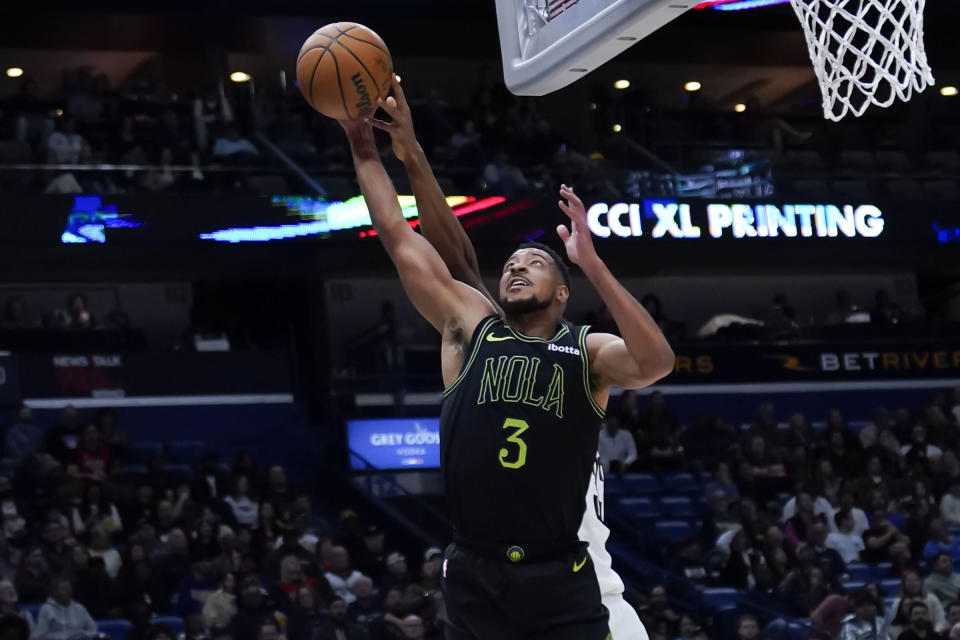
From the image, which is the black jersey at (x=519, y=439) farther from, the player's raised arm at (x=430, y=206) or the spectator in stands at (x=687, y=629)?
the spectator in stands at (x=687, y=629)

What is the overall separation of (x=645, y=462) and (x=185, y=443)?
4.79 metres

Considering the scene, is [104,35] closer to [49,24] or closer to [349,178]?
[49,24]

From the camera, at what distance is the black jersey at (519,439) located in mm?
4281

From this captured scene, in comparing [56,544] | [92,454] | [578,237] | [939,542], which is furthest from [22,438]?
[578,237]

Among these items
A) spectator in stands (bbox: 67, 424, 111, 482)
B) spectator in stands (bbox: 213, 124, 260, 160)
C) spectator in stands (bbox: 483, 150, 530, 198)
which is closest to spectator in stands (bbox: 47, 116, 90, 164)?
spectator in stands (bbox: 213, 124, 260, 160)

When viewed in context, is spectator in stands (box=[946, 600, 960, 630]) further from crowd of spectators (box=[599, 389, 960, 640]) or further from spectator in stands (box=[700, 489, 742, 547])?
spectator in stands (box=[700, 489, 742, 547])

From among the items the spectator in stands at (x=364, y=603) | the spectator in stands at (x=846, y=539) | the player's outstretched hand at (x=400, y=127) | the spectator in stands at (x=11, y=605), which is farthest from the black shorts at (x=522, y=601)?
the spectator in stands at (x=846, y=539)

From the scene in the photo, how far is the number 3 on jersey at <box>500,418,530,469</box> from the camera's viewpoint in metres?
4.29

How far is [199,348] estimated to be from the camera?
647 inches

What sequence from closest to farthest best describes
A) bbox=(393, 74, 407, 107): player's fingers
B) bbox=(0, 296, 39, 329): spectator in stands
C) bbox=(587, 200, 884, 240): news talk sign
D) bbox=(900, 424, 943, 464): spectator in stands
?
bbox=(393, 74, 407, 107): player's fingers → bbox=(0, 296, 39, 329): spectator in stands → bbox=(900, 424, 943, 464): spectator in stands → bbox=(587, 200, 884, 240): news talk sign

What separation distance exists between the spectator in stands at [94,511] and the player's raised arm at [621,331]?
8096 millimetres

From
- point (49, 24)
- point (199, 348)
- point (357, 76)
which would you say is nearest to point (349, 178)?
point (199, 348)

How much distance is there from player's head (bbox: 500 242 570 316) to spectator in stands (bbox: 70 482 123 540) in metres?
7.90

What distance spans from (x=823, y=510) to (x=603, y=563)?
10383 millimetres
